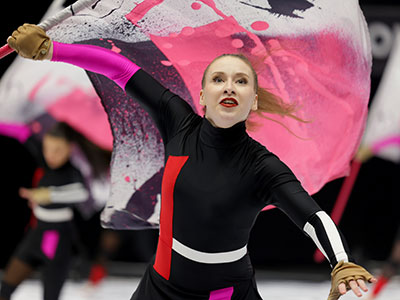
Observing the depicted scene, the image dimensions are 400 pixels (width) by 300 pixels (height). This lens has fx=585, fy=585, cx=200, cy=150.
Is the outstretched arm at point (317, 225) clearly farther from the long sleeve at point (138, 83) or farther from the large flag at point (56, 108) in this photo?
the large flag at point (56, 108)

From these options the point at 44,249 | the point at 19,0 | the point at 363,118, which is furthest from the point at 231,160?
the point at 19,0

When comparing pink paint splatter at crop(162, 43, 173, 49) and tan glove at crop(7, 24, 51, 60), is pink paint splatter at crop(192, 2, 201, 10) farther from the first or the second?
tan glove at crop(7, 24, 51, 60)

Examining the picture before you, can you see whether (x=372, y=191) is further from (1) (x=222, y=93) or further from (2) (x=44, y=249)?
(1) (x=222, y=93)

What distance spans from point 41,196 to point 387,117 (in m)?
3.13

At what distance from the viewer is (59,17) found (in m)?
1.86

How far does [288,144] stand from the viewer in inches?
85.5

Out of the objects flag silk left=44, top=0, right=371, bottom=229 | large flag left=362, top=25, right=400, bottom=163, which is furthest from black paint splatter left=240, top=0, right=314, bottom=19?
large flag left=362, top=25, right=400, bottom=163

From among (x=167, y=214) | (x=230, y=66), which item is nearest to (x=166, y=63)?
(x=230, y=66)

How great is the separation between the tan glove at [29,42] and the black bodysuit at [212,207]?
0.23 ft

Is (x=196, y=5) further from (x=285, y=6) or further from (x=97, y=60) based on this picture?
(x=97, y=60)

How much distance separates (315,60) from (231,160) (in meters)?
0.69

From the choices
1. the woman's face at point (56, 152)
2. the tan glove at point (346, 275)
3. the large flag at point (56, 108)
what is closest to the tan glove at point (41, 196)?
the woman's face at point (56, 152)

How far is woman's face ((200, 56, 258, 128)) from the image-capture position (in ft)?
5.39

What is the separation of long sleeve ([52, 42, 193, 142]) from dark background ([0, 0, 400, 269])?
438cm
